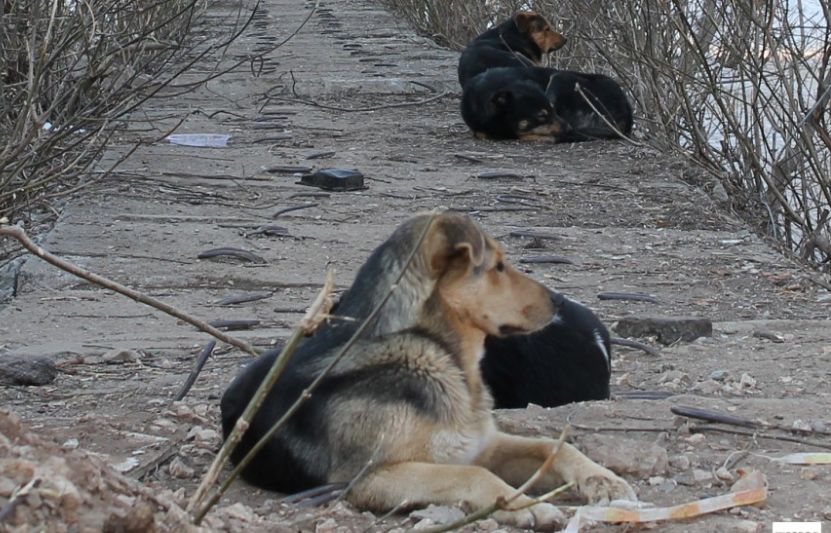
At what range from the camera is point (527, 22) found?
1564cm

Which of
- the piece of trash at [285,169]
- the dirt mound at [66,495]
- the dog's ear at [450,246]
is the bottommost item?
the piece of trash at [285,169]

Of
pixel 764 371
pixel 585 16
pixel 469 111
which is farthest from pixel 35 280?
pixel 585 16

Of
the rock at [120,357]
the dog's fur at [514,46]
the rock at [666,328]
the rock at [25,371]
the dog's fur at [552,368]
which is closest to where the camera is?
the dog's fur at [552,368]

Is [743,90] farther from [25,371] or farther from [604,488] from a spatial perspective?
[604,488]

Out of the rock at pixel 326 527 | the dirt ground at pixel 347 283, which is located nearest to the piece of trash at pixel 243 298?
the dirt ground at pixel 347 283

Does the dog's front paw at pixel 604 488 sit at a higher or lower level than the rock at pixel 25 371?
higher

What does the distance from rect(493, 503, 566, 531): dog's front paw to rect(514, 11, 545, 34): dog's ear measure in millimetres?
11983

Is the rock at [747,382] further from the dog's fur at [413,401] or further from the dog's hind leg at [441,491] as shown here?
the dog's hind leg at [441,491]

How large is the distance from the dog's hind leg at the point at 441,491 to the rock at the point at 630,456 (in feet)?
1.81

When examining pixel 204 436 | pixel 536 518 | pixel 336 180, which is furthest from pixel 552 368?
pixel 336 180

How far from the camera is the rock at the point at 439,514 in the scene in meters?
4.09

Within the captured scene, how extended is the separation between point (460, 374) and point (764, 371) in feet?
7.15

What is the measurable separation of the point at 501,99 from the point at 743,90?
3.61 meters

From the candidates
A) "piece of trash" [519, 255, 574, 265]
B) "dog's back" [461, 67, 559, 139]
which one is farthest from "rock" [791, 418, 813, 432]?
"dog's back" [461, 67, 559, 139]
